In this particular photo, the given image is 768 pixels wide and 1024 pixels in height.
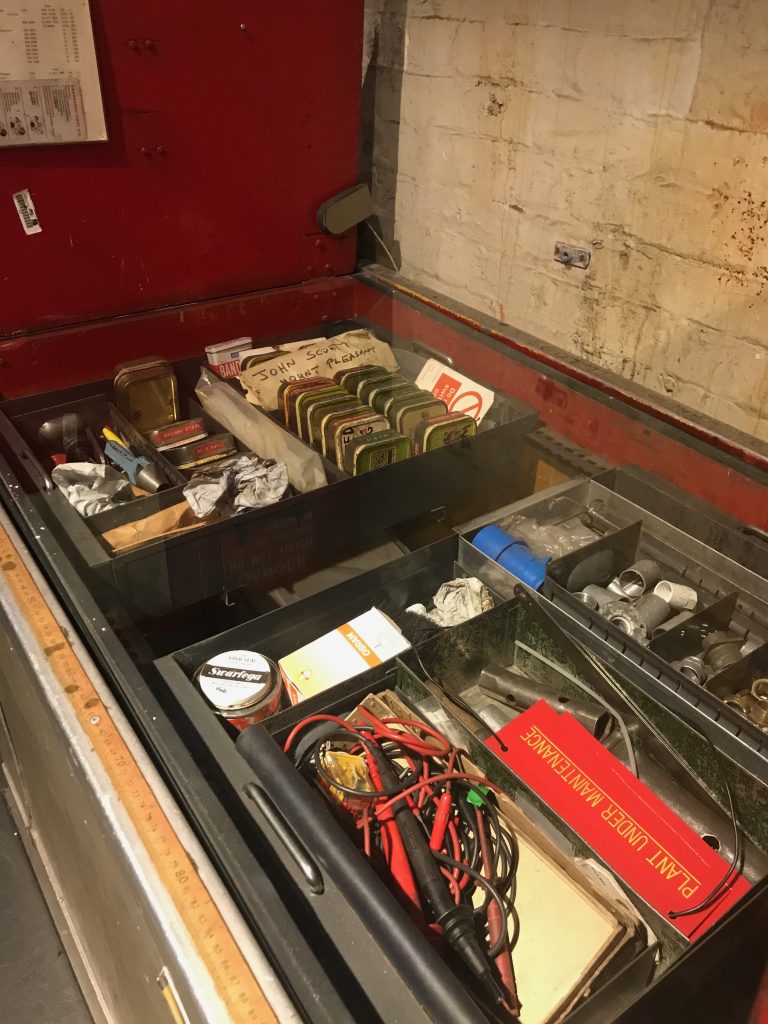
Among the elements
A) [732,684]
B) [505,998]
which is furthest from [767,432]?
[505,998]

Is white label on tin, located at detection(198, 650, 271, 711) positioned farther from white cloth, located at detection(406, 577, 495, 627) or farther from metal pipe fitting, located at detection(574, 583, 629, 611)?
metal pipe fitting, located at detection(574, 583, 629, 611)

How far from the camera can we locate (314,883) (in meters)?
0.74

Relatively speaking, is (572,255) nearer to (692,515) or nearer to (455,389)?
(455,389)

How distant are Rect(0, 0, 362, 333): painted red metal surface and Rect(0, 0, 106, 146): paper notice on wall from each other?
31 millimetres

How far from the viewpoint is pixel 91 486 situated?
1.32 meters

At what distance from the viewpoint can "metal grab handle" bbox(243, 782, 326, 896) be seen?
739mm

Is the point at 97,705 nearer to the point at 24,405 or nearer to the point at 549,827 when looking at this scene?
the point at 549,827

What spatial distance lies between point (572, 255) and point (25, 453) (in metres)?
1.17

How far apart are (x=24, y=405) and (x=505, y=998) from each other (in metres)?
1.32

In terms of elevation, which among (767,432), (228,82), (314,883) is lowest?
(314,883)

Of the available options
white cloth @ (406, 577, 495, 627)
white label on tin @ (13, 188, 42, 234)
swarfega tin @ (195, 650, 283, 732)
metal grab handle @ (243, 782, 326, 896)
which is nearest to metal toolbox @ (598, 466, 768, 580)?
white cloth @ (406, 577, 495, 627)

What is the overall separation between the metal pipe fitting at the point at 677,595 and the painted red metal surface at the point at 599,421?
A: 0.57 feet

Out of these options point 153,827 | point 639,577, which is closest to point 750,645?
point 639,577

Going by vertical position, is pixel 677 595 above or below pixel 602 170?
below
